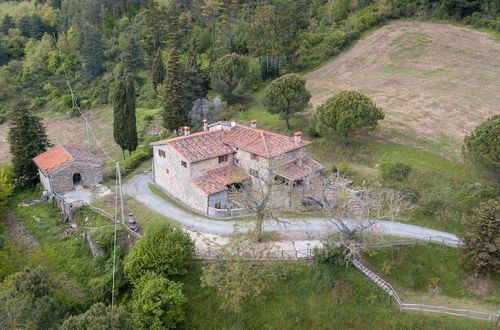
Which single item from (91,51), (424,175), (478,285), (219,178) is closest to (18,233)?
(219,178)

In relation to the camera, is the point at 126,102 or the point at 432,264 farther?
the point at 126,102

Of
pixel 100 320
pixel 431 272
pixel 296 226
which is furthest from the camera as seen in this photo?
pixel 296 226

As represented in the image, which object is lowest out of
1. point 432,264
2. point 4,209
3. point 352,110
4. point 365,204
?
point 4,209

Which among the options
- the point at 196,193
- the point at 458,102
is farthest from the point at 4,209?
the point at 458,102

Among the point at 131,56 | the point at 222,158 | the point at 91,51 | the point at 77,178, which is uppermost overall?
the point at 131,56

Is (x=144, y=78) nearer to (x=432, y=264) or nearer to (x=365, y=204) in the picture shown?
(x=365, y=204)

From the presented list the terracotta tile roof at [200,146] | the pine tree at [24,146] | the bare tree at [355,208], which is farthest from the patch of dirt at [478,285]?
the pine tree at [24,146]

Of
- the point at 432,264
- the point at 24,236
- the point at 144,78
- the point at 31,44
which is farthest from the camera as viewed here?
the point at 31,44

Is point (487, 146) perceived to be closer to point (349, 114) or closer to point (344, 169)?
point (344, 169)

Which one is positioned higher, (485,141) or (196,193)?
(485,141)
